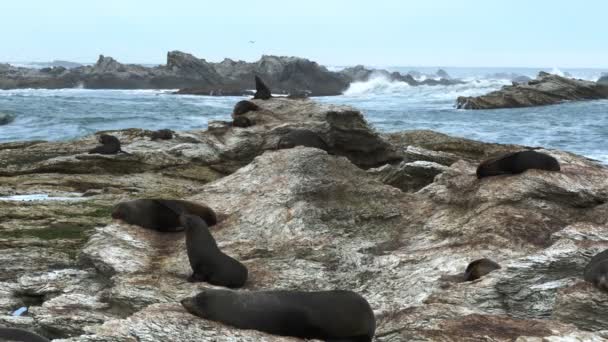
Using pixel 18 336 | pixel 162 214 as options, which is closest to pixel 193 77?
pixel 162 214

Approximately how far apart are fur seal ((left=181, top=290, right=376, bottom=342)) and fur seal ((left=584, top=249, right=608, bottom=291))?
2211 mm

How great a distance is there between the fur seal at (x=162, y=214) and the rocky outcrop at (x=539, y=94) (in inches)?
2008

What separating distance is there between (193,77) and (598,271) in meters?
87.0

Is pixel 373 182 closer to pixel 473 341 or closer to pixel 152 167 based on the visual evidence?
pixel 473 341

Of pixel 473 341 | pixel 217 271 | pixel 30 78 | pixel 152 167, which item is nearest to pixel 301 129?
pixel 152 167

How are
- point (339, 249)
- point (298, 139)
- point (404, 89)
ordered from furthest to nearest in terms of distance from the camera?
point (404, 89) → point (298, 139) → point (339, 249)

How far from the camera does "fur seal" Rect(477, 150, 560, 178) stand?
11414mm

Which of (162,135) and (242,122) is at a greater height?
(242,122)

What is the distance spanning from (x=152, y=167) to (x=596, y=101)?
5744 centimetres

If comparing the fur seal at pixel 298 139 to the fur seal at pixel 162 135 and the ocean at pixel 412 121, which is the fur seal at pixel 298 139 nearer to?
the fur seal at pixel 162 135

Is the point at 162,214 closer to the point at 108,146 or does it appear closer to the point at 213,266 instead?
the point at 213,266

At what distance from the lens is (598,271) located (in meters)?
7.10

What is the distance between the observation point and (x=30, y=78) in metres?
91.0

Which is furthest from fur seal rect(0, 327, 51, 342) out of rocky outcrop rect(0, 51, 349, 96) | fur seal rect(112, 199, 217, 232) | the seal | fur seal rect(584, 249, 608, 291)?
rocky outcrop rect(0, 51, 349, 96)
